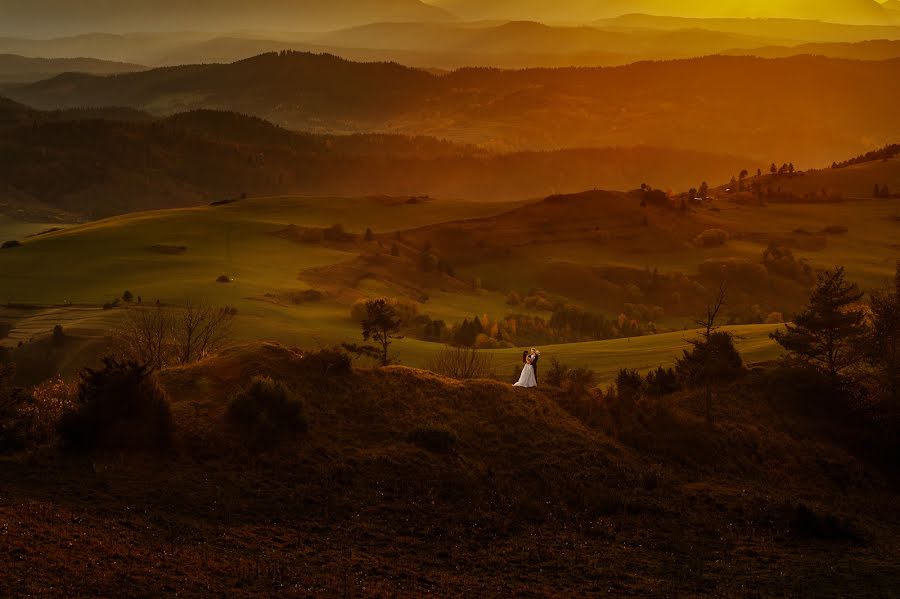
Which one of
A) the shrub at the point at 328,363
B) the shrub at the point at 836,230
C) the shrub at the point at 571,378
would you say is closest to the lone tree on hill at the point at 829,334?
the shrub at the point at 571,378

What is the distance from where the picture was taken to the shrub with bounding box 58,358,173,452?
31.5 m

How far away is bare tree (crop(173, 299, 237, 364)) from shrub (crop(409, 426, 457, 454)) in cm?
1780

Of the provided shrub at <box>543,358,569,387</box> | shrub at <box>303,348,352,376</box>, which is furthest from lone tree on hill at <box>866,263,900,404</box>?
shrub at <box>303,348,352,376</box>

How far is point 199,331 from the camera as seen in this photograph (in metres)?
74.9

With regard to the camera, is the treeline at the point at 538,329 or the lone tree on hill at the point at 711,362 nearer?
the lone tree on hill at the point at 711,362

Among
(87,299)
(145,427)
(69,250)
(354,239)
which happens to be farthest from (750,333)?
(69,250)

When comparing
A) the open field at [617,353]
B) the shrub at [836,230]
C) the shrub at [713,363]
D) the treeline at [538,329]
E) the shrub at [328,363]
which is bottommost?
the treeline at [538,329]

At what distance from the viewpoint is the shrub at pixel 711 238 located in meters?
150

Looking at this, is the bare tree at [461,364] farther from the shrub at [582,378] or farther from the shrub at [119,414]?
the shrub at [119,414]

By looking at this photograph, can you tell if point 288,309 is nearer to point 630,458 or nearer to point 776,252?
point 630,458

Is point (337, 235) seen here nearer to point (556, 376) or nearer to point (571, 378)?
point (571, 378)

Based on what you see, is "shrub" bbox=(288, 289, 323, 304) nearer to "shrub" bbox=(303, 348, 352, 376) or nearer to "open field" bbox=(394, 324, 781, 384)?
"open field" bbox=(394, 324, 781, 384)

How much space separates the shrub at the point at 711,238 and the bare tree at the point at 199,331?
92746 mm

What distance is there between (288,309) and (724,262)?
74543 millimetres
